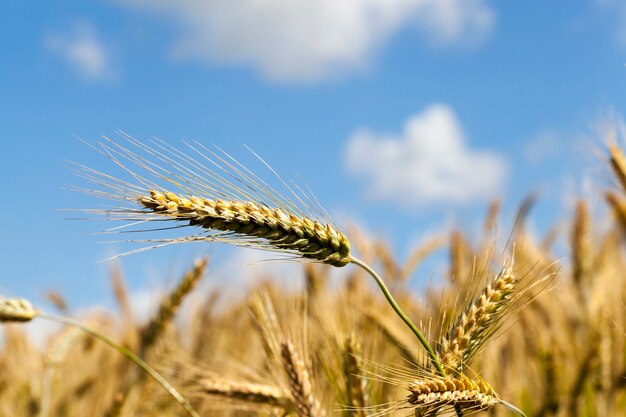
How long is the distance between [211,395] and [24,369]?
257cm

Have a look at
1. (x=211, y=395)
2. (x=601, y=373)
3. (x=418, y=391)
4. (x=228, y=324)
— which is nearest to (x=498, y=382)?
(x=601, y=373)

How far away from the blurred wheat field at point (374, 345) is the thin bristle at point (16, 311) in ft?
1.66

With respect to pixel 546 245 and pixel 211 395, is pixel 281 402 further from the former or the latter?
pixel 546 245

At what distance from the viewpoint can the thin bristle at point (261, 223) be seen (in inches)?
52.0

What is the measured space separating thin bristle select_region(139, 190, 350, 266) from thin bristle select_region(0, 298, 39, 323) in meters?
0.80

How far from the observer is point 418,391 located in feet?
4.11

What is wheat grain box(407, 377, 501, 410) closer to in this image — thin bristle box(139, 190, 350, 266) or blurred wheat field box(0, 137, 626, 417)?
blurred wheat field box(0, 137, 626, 417)

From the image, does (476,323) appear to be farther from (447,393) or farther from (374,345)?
(374,345)

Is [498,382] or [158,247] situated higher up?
[158,247]

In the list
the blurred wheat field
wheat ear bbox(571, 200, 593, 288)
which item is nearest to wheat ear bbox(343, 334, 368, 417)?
the blurred wheat field

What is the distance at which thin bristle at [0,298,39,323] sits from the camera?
1.96m

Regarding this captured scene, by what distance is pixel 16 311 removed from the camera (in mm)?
1969

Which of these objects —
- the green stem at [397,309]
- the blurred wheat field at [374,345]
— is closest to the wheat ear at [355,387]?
the blurred wheat field at [374,345]

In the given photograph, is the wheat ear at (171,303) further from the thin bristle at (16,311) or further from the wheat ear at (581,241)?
the wheat ear at (581,241)
